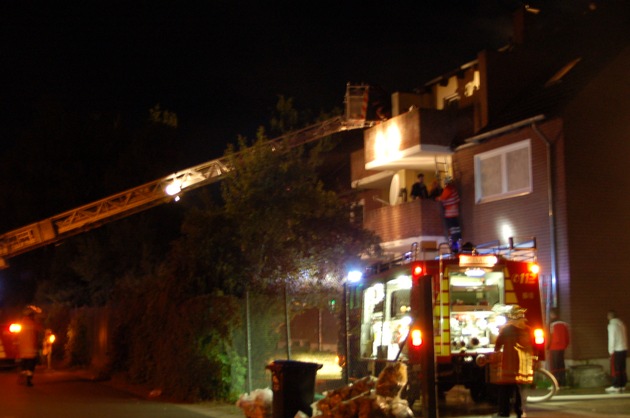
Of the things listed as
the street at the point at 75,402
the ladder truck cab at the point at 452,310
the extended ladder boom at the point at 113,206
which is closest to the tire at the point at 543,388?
the ladder truck cab at the point at 452,310

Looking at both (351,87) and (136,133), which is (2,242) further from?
(351,87)

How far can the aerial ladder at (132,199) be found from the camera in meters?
24.0

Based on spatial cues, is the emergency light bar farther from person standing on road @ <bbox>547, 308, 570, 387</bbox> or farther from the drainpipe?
the drainpipe

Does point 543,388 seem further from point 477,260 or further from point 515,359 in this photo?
point 515,359

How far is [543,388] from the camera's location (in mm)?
15141

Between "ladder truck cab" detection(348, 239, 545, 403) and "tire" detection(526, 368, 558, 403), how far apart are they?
1.25 metres

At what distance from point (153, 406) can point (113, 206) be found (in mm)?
10762

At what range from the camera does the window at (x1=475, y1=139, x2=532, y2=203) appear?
18.7 m

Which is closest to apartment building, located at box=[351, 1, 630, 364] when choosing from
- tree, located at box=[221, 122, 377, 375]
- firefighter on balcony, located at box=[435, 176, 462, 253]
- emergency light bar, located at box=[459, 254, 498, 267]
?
firefighter on balcony, located at box=[435, 176, 462, 253]

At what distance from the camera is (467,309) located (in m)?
13.2

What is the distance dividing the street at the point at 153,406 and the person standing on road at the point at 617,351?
0.39 metres

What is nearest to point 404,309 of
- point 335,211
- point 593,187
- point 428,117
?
point 335,211

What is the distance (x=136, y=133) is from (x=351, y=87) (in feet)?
38.4

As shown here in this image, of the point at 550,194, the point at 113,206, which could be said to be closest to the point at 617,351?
the point at 550,194
